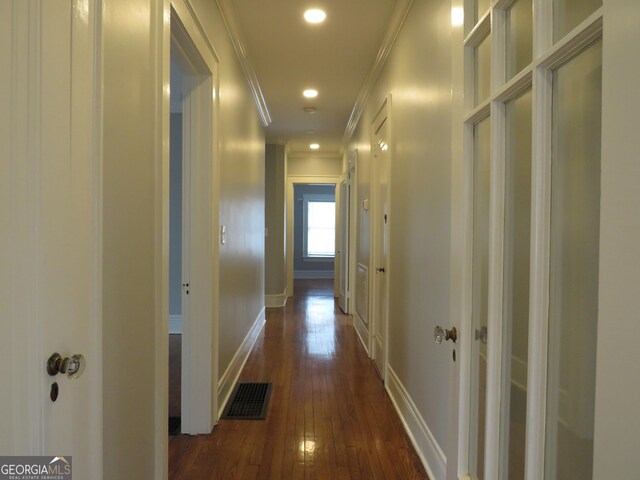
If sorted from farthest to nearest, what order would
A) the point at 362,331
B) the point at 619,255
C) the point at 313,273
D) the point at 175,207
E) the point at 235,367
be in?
the point at 313,273
the point at 175,207
the point at 362,331
the point at 235,367
the point at 619,255

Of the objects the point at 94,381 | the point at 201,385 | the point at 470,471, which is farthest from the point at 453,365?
the point at 201,385

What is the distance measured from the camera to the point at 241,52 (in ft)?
10.6

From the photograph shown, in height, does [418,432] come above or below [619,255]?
below

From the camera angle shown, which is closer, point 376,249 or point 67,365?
point 67,365

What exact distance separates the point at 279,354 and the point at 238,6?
2.93 meters

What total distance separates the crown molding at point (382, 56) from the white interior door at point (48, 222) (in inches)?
79.3

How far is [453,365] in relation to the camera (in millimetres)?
1330

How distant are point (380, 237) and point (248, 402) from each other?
5.46 feet


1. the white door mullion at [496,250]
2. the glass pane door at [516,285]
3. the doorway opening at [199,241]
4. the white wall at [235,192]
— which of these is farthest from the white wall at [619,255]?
the doorway opening at [199,241]

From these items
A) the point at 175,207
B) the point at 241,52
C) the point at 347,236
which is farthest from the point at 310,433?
the point at 347,236

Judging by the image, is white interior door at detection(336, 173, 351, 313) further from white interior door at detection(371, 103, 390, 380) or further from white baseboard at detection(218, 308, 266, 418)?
white interior door at detection(371, 103, 390, 380)

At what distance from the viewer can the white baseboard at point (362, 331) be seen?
13.9 feet

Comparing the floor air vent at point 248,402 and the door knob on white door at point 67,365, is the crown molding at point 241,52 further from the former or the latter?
the floor air vent at point 248,402

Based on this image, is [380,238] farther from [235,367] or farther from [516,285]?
[516,285]
